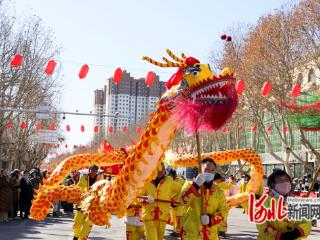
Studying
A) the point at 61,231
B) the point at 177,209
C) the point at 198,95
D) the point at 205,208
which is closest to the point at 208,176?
the point at 205,208

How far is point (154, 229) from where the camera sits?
26.5 ft

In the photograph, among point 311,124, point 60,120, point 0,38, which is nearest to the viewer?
point 311,124

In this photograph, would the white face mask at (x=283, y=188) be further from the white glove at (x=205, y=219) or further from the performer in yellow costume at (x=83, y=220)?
the performer in yellow costume at (x=83, y=220)

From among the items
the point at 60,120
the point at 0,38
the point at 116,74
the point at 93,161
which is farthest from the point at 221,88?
the point at 60,120

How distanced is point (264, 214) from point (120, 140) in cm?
5573

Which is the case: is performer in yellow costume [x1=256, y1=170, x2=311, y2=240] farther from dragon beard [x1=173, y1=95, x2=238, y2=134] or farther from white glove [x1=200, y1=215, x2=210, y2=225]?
dragon beard [x1=173, y1=95, x2=238, y2=134]

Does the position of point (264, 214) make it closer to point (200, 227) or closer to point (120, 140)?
point (200, 227)

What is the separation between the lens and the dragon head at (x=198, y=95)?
6.23 metres

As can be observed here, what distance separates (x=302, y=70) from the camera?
74.9 feet

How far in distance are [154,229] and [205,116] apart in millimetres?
2504

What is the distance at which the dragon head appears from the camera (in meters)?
6.23

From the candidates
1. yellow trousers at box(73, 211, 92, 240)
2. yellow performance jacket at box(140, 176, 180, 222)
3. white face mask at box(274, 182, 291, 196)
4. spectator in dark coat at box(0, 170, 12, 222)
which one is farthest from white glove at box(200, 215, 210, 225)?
spectator in dark coat at box(0, 170, 12, 222)

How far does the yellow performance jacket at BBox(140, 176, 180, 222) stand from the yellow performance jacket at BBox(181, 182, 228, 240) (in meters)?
1.80

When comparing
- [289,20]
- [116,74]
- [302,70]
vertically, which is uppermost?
[289,20]
